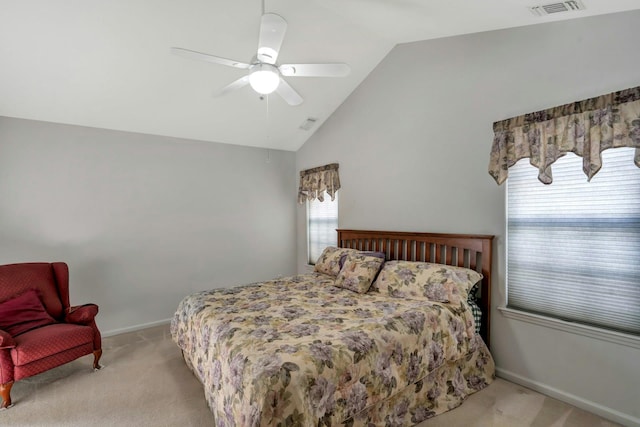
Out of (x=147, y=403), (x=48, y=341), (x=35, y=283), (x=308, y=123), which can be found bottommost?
(x=147, y=403)

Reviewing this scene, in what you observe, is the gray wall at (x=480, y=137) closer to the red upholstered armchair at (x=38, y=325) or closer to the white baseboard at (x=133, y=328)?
the white baseboard at (x=133, y=328)

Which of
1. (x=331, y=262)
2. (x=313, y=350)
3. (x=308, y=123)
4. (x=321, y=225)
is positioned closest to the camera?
(x=313, y=350)

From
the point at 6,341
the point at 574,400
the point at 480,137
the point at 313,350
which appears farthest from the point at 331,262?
the point at 6,341

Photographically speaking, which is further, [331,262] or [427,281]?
[331,262]

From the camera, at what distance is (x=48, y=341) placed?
2.45 m

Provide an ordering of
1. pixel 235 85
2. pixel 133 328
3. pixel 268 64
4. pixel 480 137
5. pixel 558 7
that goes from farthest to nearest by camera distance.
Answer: pixel 133 328 < pixel 480 137 < pixel 235 85 < pixel 268 64 < pixel 558 7

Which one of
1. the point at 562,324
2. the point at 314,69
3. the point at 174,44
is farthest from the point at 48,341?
the point at 562,324

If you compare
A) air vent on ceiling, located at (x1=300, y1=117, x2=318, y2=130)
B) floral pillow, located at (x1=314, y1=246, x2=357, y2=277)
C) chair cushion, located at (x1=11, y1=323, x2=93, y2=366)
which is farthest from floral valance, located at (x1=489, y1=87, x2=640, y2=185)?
chair cushion, located at (x1=11, y1=323, x2=93, y2=366)

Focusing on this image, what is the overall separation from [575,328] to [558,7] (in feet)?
7.30

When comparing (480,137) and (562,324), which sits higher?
(480,137)

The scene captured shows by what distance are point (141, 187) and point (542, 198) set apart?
434 centimetres

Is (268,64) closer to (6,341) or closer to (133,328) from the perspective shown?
(6,341)

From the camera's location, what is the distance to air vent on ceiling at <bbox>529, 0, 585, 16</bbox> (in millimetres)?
1881

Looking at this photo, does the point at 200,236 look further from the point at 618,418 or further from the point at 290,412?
the point at 618,418
